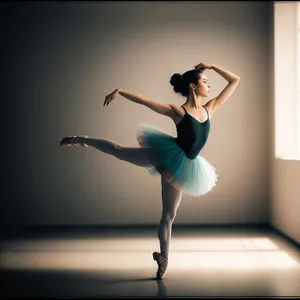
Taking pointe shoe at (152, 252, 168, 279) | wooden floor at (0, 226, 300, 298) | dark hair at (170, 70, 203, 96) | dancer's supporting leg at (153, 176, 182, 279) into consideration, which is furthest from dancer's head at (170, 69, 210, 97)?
wooden floor at (0, 226, 300, 298)

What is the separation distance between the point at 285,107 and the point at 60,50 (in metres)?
2.46

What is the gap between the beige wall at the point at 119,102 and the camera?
4.98m

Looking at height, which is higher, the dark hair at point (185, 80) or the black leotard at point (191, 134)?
the dark hair at point (185, 80)

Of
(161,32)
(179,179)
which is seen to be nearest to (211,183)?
(179,179)

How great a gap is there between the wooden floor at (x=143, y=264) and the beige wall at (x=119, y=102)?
397 millimetres

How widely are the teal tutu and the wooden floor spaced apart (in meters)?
0.59

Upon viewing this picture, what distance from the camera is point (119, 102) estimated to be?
4984 mm

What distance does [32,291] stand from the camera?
2.58m

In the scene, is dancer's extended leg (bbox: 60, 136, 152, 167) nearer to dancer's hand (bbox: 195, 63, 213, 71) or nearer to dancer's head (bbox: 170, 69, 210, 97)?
dancer's head (bbox: 170, 69, 210, 97)

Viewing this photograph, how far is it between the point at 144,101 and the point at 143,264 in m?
1.27

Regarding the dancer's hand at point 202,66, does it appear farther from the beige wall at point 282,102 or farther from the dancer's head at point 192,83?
the beige wall at point 282,102

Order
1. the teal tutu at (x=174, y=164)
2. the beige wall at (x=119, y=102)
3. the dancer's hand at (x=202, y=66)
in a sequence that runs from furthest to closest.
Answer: the beige wall at (x=119, y=102) → the dancer's hand at (x=202, y=66) → the teal tutu at (x=174, y=164)

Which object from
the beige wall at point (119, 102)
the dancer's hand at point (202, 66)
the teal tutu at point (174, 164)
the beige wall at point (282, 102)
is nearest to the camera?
the teal tutu at point (174, 164)

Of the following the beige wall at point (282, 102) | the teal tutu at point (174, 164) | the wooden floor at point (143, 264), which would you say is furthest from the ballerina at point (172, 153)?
the beige wall at point (282, 102)
